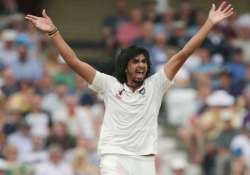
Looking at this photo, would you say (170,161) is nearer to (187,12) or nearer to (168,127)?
(168,127)

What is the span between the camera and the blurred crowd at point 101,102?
57.6 ft

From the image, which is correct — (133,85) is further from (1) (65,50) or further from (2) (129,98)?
(1) (65,50)

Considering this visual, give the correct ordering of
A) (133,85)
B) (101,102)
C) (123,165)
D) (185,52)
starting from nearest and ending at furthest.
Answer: (123,165) → (185,52) → (133,85) → (101,102)

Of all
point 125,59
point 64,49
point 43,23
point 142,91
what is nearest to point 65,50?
point 64,49

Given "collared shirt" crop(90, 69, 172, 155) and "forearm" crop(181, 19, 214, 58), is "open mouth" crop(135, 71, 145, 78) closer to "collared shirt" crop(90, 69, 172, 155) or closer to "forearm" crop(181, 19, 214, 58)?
"collared shirt" crop(90, 69, 172, 155)

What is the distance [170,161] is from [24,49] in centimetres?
318

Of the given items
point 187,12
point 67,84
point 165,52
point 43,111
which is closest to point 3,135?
point 43,111

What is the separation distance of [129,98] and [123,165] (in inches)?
25.9

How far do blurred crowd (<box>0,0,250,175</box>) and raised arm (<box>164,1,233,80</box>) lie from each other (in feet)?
16.0

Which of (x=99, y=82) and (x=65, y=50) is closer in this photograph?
(x=65, y=50)

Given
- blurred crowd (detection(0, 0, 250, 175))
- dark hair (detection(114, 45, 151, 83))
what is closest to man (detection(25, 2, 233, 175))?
dark hair (detection(114, 45, 151, 83))

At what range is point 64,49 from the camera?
11023 millimetres

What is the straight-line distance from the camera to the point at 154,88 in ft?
36.9

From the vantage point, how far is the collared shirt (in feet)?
36.1
